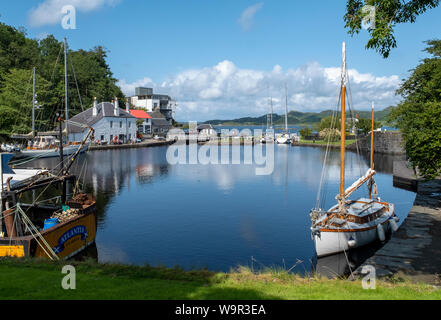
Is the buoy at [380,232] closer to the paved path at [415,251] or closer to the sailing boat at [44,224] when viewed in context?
the paved path at [415,251]

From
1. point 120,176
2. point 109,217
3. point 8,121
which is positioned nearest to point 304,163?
point 120,176

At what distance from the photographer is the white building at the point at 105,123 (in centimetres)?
8680

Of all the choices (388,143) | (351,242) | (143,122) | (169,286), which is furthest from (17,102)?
(388,143)

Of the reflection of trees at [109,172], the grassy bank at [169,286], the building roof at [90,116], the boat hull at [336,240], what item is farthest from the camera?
the building roof at [90,116]

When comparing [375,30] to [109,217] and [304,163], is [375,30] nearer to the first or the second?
[109,217]

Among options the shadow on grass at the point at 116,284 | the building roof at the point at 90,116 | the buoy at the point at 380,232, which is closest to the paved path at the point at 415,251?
the buoy at the point at 380,232

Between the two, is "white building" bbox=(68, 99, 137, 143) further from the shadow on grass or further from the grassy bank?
the grassy bank

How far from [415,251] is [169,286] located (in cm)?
1345

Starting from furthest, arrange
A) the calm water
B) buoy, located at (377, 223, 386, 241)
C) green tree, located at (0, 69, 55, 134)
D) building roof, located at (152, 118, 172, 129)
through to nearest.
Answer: building roof, located at (152, 118, 172, 129) < green tree, located at (0, 69, 55, 134) < buoy, located at (377, 223, 386, 241) < the calm water

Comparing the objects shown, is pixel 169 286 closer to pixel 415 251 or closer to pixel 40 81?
pixel 415 251

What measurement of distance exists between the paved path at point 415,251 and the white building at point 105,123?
257ft

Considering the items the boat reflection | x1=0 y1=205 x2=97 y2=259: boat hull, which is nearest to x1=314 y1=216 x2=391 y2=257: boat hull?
the boat reflection

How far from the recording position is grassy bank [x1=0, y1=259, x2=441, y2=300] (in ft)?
32.0

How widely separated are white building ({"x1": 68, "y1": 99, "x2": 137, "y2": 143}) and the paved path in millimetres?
78362
